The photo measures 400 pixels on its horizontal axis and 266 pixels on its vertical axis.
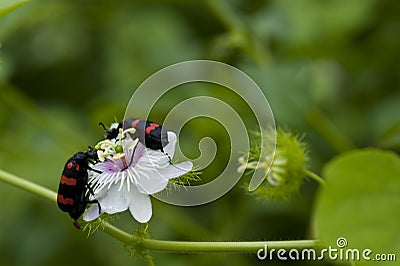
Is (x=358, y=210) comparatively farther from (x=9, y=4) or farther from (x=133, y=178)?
(x=9, y=4)

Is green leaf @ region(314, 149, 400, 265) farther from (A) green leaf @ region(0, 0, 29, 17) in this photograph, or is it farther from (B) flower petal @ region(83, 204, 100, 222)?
(A) green leaf @ region(0, 0, 29, 17)

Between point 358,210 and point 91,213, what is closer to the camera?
point 358,210

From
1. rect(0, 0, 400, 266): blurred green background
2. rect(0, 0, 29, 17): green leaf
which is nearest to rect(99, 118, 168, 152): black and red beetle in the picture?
rect(0, 0, 29, 17): green leaf

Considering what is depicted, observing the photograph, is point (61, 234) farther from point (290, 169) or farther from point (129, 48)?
point (290, 169)

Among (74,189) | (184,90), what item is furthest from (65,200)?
(184,90)

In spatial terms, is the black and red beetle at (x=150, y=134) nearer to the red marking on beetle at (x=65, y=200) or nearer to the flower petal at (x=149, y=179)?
the flower petal at (x=149, y=179)

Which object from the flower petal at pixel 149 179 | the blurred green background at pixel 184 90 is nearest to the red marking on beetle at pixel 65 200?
the flower petal at pixel 149 179
